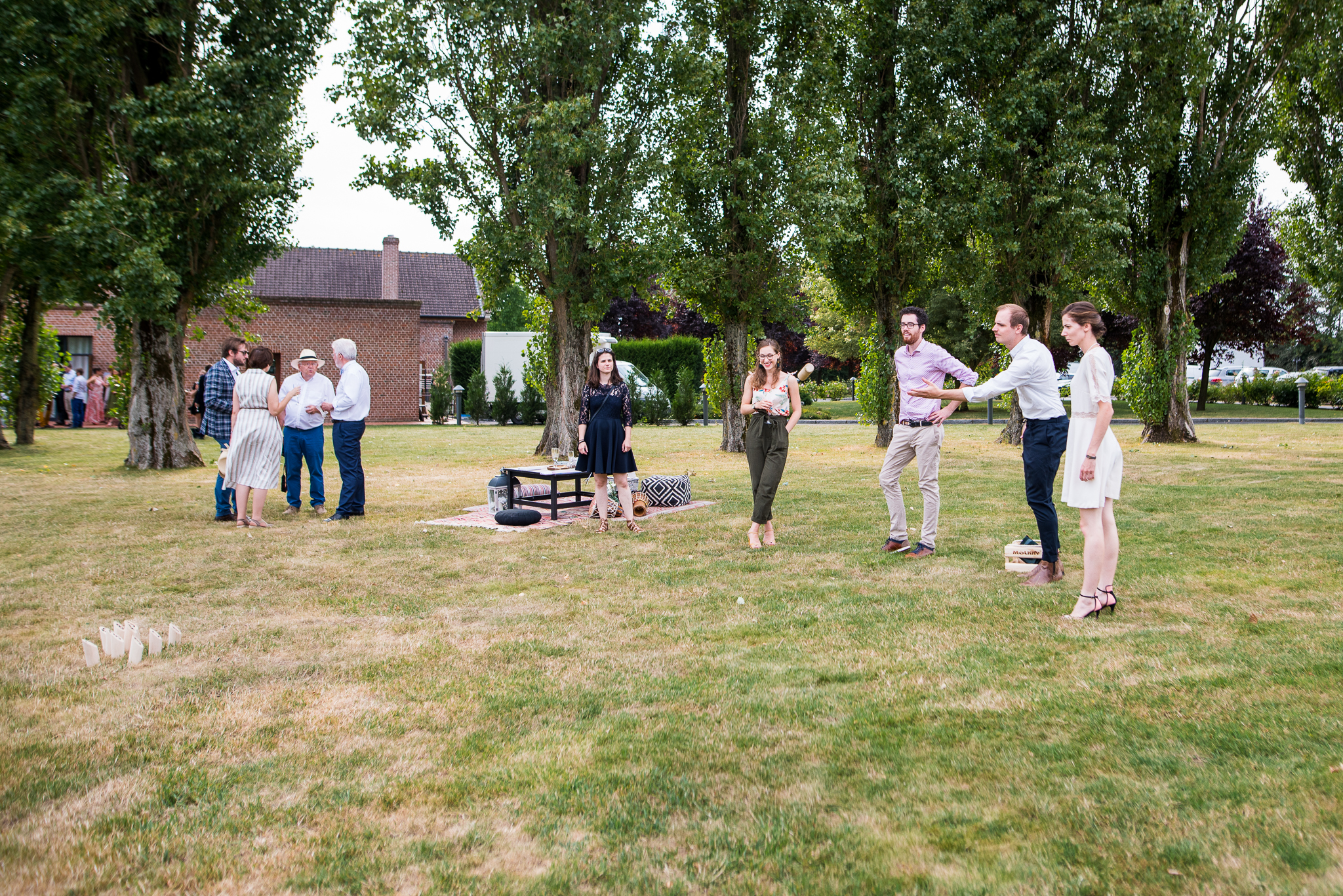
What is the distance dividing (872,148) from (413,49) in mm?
9729

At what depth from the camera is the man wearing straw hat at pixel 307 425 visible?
10648 millimetres

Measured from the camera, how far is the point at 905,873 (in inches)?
108

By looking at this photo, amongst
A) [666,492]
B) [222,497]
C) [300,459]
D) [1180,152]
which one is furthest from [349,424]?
[1180,152]

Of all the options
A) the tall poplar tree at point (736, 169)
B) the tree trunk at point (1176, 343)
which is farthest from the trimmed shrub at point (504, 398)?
the tree trunk at point (1176, 343)

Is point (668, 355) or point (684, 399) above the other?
point (668, 355)

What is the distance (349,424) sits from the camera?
34.4 ft

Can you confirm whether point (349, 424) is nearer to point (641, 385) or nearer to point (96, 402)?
point (641, 385)

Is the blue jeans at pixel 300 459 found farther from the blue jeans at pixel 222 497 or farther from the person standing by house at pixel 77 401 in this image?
the person standing by house at pixel 77 401

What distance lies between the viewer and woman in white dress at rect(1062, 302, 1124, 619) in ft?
18.5

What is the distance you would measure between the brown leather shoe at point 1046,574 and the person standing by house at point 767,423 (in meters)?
2.39

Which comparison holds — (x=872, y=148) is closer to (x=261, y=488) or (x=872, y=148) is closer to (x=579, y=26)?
(x=579, y=26)

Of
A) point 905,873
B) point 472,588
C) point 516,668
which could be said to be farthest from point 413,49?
point 905,873

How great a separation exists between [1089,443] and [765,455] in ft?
11.2

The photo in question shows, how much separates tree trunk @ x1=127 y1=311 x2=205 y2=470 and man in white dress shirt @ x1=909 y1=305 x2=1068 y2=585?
14.9 meters
